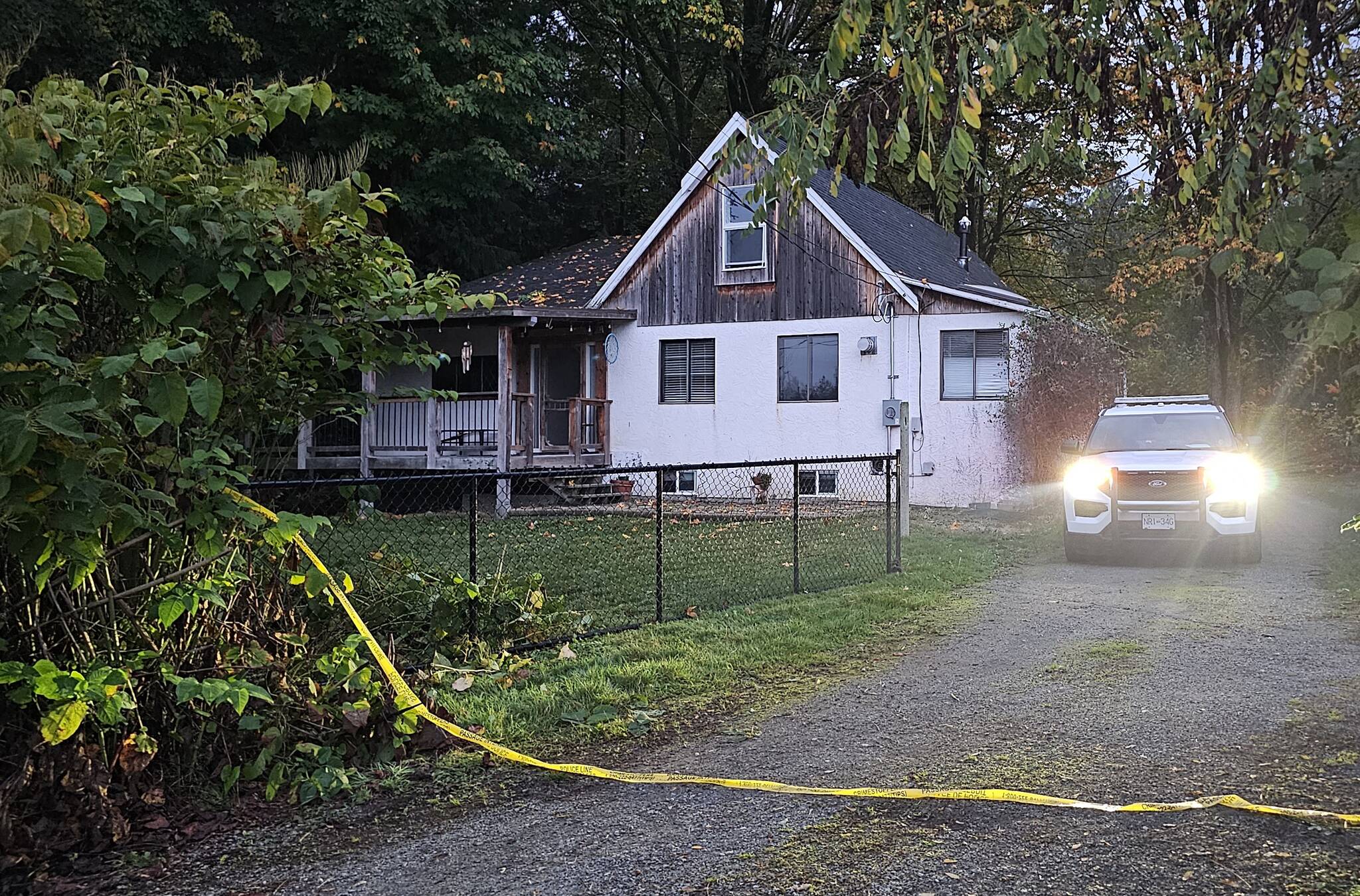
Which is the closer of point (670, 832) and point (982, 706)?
point (670, 832)

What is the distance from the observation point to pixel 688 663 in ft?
22.5

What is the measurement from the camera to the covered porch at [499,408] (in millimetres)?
19969

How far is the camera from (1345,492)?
26109 millimetres

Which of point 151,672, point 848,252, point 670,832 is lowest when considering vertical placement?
point 670,832

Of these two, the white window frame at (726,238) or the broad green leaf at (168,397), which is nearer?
the broad green leaf at (168,397)

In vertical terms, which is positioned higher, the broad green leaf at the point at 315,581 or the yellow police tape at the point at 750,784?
the broad green leaf at the point at 315,581

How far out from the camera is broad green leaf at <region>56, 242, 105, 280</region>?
11.0 ft

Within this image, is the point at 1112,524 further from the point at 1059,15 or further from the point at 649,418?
the point at 649,418

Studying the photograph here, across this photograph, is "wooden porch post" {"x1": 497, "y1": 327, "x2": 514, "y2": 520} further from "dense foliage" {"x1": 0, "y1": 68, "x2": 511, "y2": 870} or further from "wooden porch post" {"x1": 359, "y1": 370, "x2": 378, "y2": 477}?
"dense foliage" {"x1": 0, "y1": 68, "x2": 511, "y2": 870}

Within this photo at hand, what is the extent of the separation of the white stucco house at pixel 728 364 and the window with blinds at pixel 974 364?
3cm

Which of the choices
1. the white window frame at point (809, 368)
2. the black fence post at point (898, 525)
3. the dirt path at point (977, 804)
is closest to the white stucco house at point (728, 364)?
the white window frame at point (809, 368)

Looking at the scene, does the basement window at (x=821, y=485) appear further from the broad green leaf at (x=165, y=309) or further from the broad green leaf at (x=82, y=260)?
the broad green leaf at (x=82, y=260)

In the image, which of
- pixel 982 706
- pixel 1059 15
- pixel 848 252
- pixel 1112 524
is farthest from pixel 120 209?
pixel 848 252

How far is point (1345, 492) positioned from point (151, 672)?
2809cm
